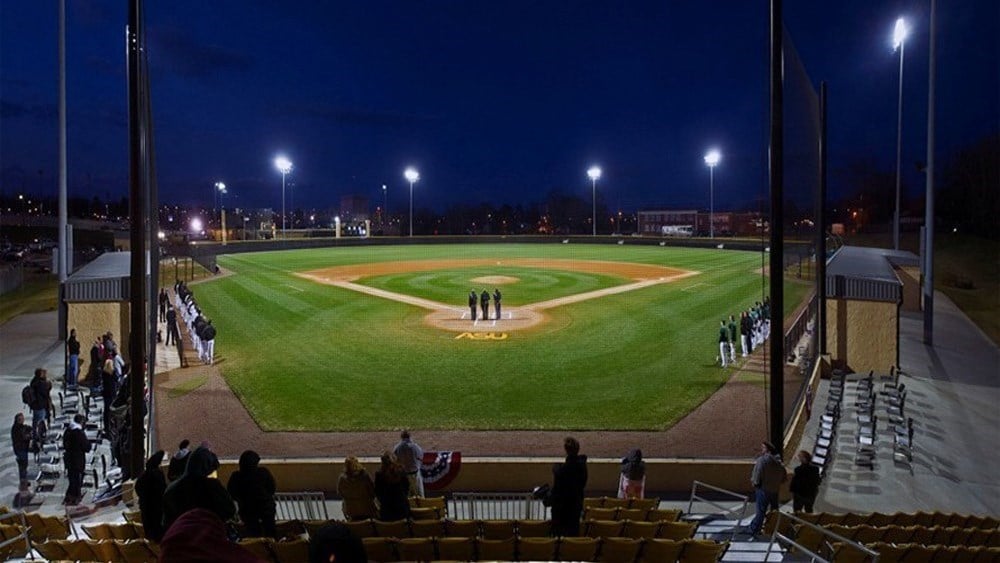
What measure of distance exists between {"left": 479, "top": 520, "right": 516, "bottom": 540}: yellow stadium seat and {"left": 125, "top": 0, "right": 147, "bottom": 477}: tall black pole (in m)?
6.34

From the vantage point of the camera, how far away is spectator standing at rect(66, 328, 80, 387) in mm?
19219

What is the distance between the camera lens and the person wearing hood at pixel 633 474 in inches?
408

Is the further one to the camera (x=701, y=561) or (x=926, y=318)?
(x=926, y=318)

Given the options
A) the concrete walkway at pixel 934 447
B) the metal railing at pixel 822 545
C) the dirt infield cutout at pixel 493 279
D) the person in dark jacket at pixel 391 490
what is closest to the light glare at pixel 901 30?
the concrete walkway at pixel 934 447

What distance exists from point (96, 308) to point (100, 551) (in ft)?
52.5

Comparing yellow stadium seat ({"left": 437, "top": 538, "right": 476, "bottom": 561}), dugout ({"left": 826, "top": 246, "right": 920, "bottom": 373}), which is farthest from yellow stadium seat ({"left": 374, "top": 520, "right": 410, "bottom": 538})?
dugout ({"left": 826, "top": 246, "right": 920, "bottom": 373})

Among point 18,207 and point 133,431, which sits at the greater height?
point 18,207

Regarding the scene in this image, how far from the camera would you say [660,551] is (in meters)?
7.05

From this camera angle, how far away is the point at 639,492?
35.1ft

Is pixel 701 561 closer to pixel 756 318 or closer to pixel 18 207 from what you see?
pixel 756 318

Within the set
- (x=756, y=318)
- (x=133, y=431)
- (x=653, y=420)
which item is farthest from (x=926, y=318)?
(x=133, y=431)

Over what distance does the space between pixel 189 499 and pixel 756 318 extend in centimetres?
2266

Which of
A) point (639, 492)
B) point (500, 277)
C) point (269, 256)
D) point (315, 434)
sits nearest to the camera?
point (639, 492)

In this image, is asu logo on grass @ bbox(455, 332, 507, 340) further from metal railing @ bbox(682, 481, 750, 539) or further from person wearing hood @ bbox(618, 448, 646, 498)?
person wearing hood @ bbox(618, 448, 646, 498)
